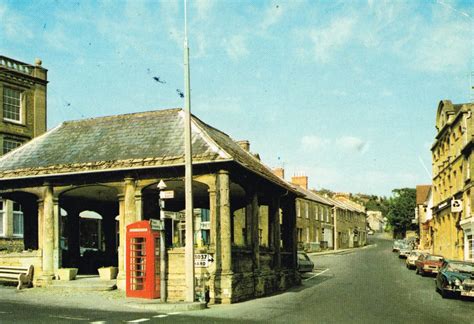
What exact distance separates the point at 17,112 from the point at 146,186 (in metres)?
22.0

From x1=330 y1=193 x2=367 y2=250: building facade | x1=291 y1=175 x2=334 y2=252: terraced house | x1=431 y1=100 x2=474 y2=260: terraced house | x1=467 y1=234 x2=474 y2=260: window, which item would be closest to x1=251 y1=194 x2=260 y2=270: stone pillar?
x1=431 y1=100 x2=474 y2=260: terraced house

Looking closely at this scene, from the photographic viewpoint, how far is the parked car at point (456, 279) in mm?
21922

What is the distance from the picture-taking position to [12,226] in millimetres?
38219

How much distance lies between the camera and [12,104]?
130 ft

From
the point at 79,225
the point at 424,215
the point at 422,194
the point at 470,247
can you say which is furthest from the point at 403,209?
the point at 79,225

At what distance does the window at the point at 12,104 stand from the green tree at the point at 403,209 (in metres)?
76.4

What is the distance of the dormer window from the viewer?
38.9m

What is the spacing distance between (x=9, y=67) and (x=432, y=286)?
2996 cm

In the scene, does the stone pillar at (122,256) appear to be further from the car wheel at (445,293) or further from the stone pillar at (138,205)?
the car wheel at (445,293)

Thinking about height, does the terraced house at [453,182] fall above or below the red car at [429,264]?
above

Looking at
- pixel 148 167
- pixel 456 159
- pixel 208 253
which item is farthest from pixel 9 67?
pixel 456 159

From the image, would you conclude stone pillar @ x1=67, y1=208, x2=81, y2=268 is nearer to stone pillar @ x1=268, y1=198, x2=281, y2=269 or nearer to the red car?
stone pillar @ x1=268, y1=198, x2=281, y2=269

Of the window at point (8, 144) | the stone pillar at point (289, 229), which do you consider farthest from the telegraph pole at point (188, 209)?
the window at point (8, 144)

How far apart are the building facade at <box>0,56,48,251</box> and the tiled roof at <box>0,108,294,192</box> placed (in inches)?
517
